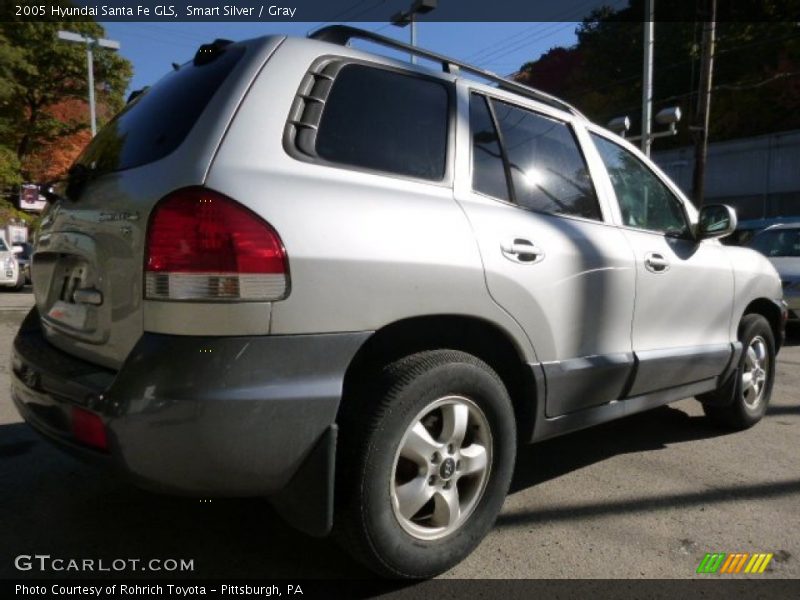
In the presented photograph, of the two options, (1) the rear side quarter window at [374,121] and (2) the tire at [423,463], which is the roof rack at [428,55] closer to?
(1) the rear side quarter window at [374,121]

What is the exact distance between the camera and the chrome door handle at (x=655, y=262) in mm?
3170

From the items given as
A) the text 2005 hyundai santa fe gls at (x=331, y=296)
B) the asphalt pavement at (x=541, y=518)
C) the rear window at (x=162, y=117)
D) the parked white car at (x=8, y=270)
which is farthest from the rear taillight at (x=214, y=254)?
the parked white car at (x=8, y=270)

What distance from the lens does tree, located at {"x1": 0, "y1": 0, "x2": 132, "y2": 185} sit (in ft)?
83.7

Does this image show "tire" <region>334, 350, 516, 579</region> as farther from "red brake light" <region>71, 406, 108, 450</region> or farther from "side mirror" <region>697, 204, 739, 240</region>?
"side mirror" <region>697, 204, 739, 240</region>

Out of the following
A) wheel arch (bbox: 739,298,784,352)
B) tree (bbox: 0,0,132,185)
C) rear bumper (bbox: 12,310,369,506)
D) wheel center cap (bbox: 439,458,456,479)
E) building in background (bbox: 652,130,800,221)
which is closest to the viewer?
rear bumper (bbox: 12,310,369,506)

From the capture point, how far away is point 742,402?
4.07 m

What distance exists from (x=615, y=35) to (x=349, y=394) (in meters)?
38.8

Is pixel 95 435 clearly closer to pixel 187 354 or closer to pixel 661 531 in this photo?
pixel 187 354

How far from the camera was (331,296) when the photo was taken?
1935 millimetres

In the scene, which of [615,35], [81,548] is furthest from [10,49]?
[615,35]

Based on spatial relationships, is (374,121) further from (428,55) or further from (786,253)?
(786,253)

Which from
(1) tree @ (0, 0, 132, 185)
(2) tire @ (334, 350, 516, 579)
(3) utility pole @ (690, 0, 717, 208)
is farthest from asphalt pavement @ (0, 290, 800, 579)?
(1) tree @ (0, 0, 132, 185)

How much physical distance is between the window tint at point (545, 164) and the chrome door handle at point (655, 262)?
346mm

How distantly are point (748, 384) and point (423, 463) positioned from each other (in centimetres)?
288
